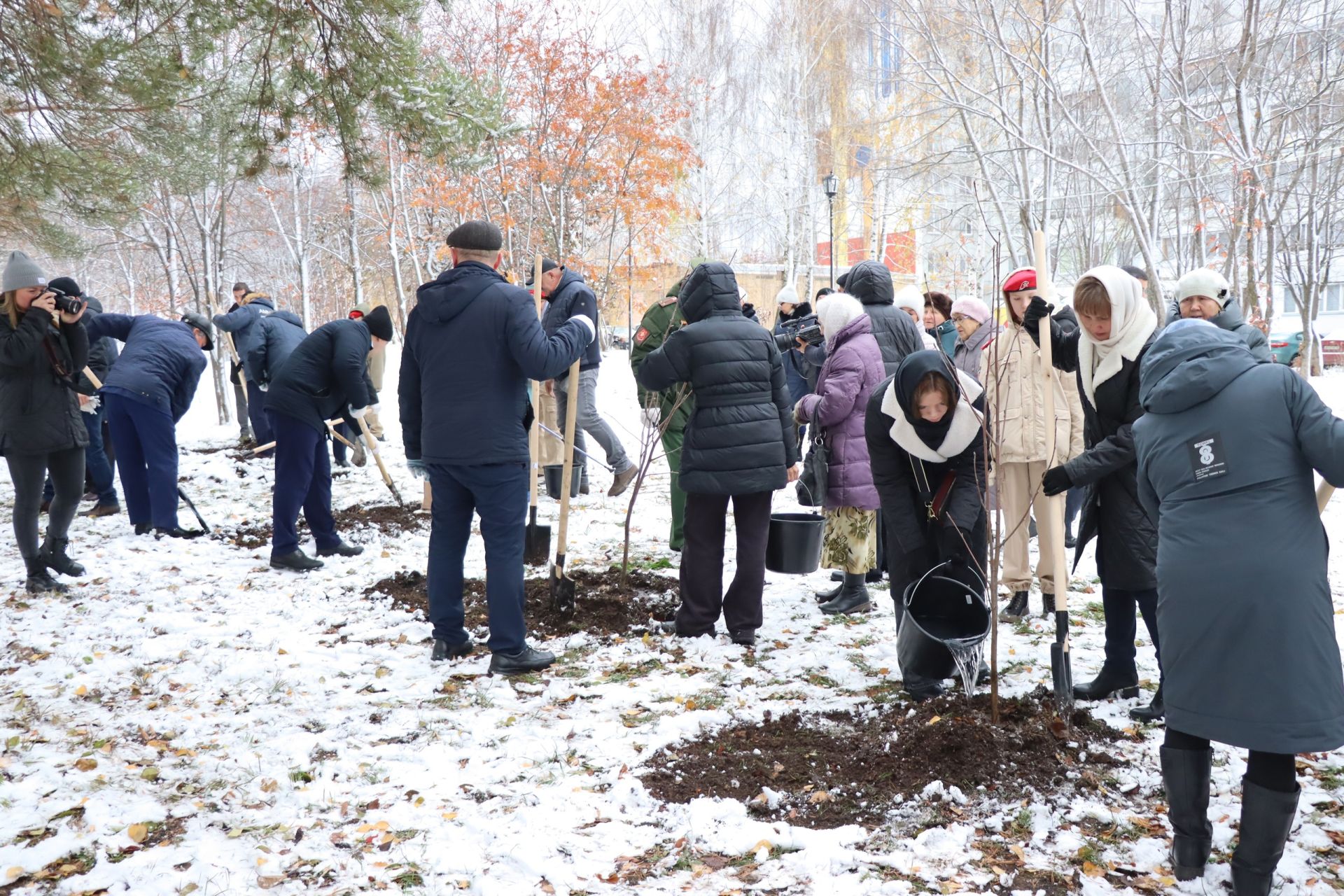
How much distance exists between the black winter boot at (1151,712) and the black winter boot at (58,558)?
6166 mm

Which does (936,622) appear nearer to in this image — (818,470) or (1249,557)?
(818,470)

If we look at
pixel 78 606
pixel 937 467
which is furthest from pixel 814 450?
pixel 78 606

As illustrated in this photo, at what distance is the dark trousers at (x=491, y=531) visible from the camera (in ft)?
13.7

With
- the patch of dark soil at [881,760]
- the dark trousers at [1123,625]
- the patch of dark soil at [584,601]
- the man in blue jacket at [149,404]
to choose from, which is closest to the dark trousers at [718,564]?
the patch of dark soil at [584,601]

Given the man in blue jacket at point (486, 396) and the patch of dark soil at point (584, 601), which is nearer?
the man in blue jacket at point (486, 396)

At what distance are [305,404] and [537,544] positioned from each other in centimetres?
183

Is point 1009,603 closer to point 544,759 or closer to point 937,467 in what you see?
point 937,467

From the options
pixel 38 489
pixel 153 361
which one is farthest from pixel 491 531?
pixel 153 361

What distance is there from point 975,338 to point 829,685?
8.35ft

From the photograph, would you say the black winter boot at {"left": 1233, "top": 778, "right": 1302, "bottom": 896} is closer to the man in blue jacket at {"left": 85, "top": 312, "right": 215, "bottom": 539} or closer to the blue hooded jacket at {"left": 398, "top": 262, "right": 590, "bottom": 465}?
the blue hooded jacket at {"left": 398, "top": 262, "right": 590, "bottom": 465}

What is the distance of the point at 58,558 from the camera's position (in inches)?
231

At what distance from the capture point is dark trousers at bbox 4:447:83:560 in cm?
552

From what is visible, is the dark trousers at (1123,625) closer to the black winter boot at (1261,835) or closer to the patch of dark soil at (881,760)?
A: the patch of dark soil at (881,760)

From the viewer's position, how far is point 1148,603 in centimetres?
366
